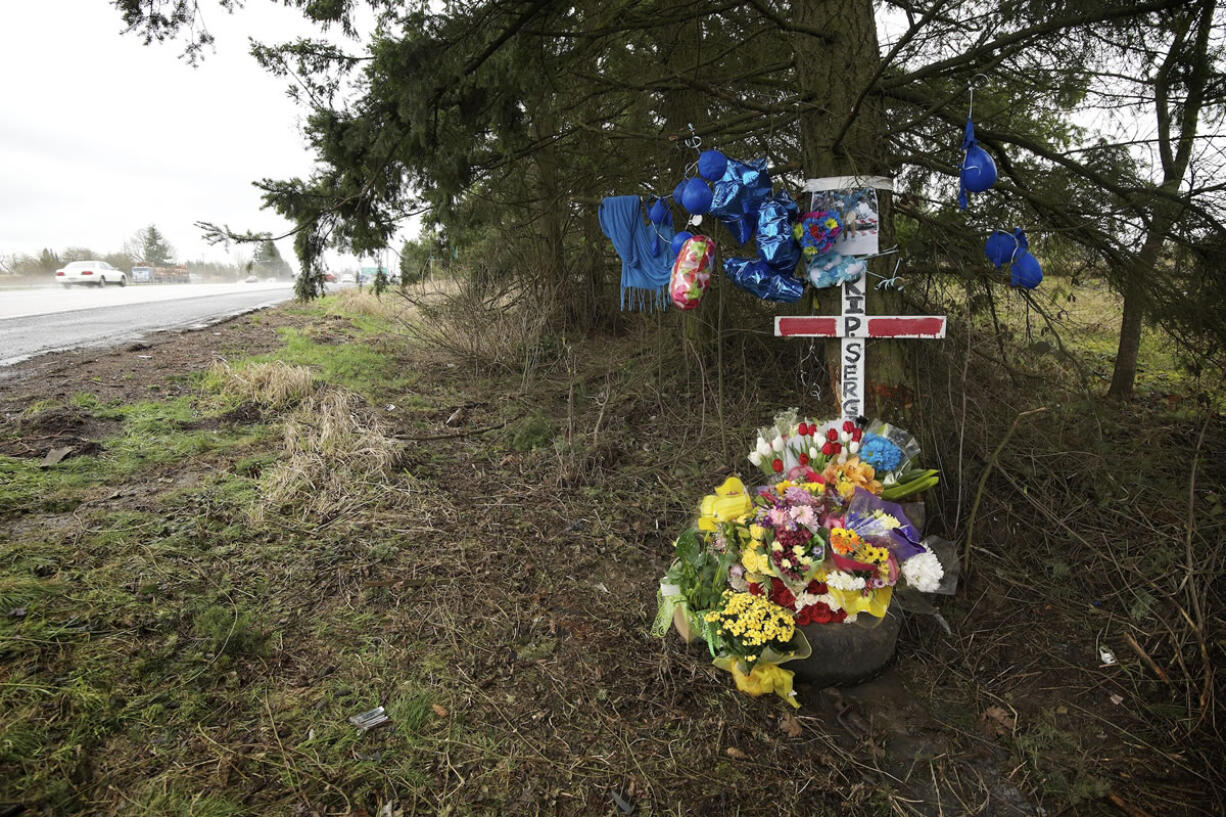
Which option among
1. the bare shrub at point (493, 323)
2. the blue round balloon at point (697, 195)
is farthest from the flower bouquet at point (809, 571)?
the bare shrub at point (493, 323)

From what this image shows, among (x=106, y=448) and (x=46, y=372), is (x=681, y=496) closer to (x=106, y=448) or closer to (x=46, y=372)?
(x=106, y=448)

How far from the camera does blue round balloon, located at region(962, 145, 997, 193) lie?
274 centimetres

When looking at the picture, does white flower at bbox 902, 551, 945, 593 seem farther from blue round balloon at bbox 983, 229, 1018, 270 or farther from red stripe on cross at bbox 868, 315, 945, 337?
blue round balloon at bbox 983, 229, 1018, 270

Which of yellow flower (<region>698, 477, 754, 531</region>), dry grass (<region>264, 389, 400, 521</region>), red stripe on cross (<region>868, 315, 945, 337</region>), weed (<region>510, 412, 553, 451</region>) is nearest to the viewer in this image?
yellow flower (<region>698, 477, 754, 531</region>)

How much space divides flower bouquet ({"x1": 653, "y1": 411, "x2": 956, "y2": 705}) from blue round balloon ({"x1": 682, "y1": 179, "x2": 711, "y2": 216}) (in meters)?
1.41

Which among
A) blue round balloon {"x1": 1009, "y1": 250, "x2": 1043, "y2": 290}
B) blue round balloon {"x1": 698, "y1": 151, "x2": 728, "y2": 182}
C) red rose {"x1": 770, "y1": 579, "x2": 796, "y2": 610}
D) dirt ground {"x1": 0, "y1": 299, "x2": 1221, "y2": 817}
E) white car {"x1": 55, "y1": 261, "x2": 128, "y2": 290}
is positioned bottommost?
dirt ground {"x1": 0, "y1": 299, "x2": 1221, "y2": 817}

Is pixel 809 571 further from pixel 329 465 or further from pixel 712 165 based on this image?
pixel 329 465

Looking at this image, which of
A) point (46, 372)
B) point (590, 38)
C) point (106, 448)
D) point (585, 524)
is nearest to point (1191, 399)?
point (585, 524)

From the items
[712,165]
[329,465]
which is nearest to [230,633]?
[329,465]

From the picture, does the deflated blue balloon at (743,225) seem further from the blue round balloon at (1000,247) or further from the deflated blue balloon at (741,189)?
the blue round balloon at (1000,247)

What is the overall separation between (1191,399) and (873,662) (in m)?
4.66

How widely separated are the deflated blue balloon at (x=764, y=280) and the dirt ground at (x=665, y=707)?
1.48 meters

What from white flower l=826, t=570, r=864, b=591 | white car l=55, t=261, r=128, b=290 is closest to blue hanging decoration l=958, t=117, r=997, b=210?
white flower l=826, t=570, r=864, b=591

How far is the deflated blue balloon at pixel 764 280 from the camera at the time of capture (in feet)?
10.6
